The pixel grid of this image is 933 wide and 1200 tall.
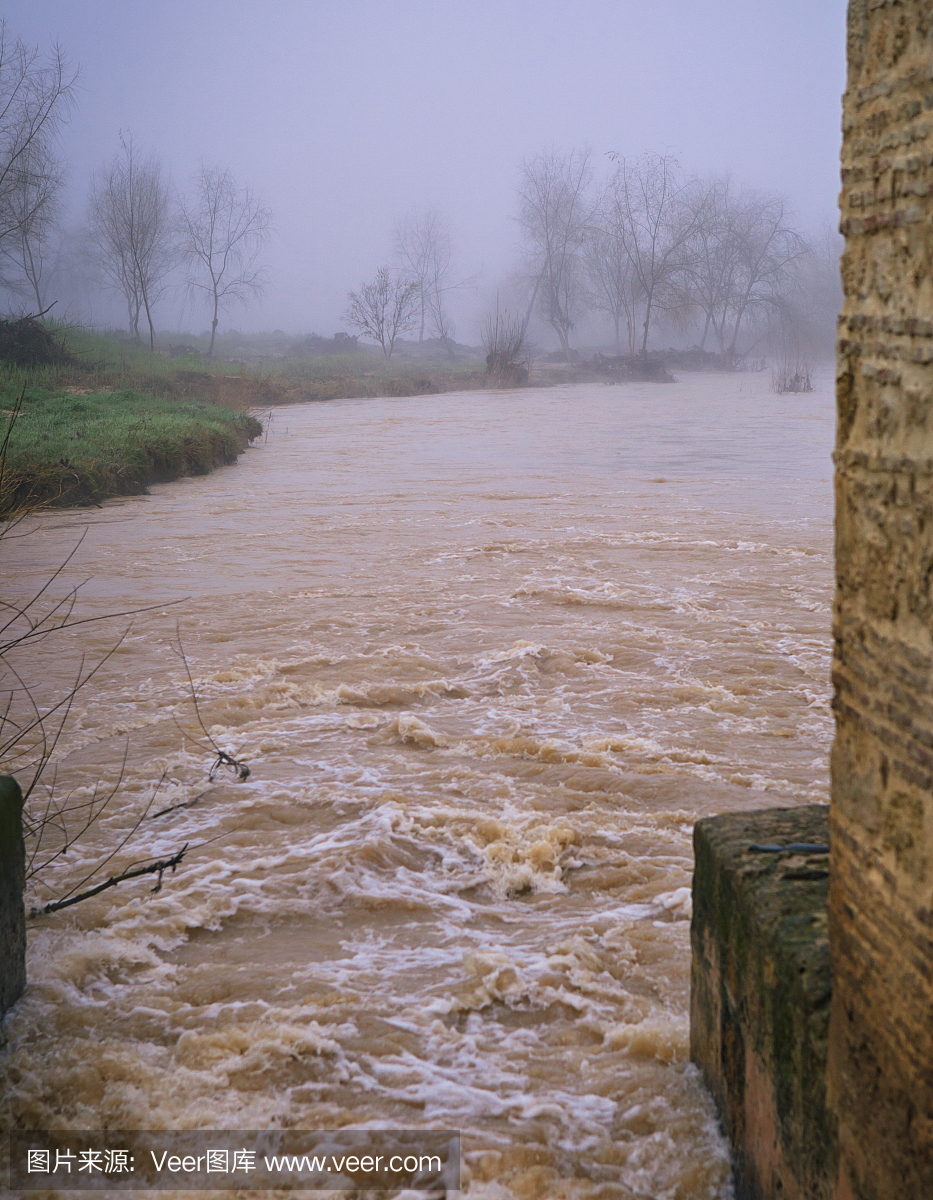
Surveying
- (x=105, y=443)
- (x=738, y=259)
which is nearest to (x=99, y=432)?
(x=105, y=443)

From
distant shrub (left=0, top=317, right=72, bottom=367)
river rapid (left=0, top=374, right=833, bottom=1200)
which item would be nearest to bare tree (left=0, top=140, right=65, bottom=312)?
distant shrub (left=0, top=317, right=72, bottom=367)

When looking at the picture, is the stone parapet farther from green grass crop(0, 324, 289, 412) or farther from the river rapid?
green grass crop(0, 324, 289, 412)

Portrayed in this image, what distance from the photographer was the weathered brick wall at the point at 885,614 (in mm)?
991

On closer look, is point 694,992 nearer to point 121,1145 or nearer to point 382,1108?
point 382,1108

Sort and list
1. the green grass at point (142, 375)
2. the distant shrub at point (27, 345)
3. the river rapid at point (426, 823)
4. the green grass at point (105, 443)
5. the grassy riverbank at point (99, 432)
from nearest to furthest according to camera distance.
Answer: the river rapid at point (426, 823) < the grassy riverbank at point (99, 432) < the green grass at point (105, 443) < the green grass at point (142, 375) < the distant shrub at point (27, 345)

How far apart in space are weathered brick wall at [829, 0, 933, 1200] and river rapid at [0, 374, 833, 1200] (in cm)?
76

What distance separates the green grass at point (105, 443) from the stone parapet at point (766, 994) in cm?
753

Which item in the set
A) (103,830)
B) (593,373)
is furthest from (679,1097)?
(593,373)

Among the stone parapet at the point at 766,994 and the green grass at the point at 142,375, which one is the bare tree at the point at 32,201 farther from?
the stone parapet at the point at 766,994

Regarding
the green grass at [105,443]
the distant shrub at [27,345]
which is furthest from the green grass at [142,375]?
the green grass at [105,443]

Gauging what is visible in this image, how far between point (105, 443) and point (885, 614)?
1159 centimetres

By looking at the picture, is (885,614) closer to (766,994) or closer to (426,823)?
(766,994)

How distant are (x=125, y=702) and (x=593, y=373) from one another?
36.2m

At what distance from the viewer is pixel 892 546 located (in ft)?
3.44
